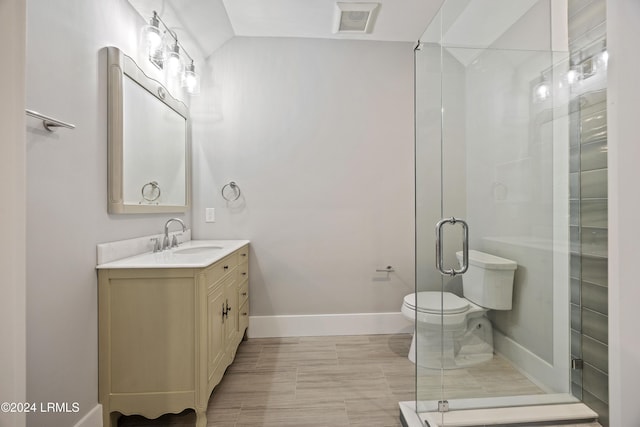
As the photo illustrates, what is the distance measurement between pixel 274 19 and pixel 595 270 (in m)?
2.65

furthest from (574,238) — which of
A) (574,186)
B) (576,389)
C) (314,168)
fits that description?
(314,168)

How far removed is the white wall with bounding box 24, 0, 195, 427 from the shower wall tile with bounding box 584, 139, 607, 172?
2.40 metres

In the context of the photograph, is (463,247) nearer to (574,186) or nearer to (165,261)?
(574,186)

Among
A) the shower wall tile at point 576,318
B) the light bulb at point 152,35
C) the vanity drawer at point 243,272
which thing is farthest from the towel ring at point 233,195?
the shower wall tile at point 576,318

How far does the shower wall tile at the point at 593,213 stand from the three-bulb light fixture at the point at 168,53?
2558 millimetres

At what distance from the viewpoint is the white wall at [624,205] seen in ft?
3.47

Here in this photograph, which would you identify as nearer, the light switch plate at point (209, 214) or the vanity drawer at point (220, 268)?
the vanity drawer at point (220, 268)

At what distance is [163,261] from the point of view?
4.81 feet

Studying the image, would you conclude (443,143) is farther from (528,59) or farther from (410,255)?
(410,255)

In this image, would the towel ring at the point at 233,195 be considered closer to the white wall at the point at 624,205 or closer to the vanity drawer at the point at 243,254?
the vanity drawer at the point at 243,254

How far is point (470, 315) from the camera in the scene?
5.08ft

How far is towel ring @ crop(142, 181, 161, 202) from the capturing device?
1774 mm

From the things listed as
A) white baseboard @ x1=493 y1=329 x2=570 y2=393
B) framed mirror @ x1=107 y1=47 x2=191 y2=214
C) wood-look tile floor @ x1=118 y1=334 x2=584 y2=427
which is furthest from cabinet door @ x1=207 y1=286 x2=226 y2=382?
white baseboard @ x1=493 y1=329 x2=570 y2=393

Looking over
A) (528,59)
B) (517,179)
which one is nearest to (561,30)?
(528,59)
